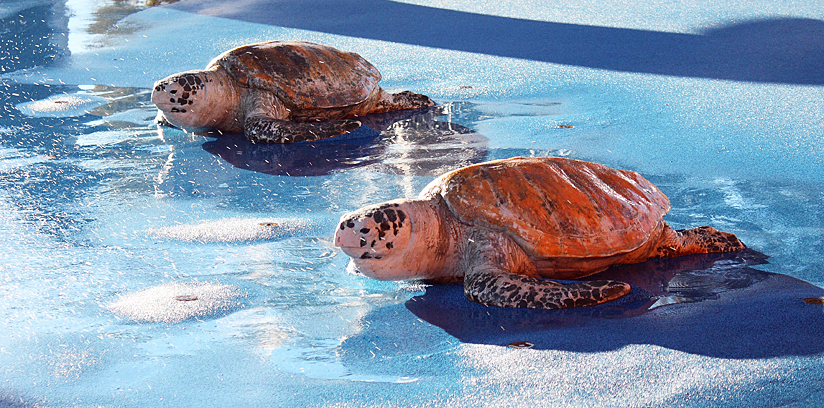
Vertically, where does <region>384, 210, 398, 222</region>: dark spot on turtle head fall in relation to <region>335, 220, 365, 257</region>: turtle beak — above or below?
above

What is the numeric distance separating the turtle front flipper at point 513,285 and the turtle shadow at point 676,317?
0.04 meters

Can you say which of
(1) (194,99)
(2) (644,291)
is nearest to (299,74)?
(1) (194,99)

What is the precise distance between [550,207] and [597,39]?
573cm

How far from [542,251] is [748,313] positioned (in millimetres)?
812

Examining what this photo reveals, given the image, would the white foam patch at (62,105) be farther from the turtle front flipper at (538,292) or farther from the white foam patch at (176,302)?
the turtle front flipper at (538,292)

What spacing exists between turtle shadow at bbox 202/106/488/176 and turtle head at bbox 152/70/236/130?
0.60 ft

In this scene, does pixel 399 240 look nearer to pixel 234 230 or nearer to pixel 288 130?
pixel 234 230

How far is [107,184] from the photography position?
15.0 ft

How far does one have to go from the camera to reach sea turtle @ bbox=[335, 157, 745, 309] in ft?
9.30

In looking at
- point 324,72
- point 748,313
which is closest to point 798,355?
point 748,313

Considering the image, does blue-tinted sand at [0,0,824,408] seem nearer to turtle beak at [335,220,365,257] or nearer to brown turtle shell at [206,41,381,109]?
turtle beak at [335,220,365,257]

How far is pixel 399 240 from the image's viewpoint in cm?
290

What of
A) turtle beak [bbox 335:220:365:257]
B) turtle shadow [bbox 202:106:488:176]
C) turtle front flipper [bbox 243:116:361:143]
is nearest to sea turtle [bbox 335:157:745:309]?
turtle beak [bbox 335:220:365:257]

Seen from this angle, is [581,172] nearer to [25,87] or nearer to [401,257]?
[401,257]
